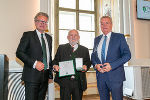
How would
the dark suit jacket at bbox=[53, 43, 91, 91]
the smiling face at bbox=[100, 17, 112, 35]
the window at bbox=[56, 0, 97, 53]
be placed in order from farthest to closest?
the window at bbox=[56, 0, 97, 53] → the dark suit jacket at bbox=[53, 43, 91, 91] → the smiling face at bbox=[100, 17, 112, 35]

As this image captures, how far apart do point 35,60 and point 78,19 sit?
409 centimetres

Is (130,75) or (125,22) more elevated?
(125,22)

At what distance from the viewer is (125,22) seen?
4.98m

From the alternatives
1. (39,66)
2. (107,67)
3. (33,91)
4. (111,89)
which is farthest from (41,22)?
(111,89)

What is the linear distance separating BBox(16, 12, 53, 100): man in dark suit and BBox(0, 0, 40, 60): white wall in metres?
2.04

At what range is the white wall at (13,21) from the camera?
3738 millimetres

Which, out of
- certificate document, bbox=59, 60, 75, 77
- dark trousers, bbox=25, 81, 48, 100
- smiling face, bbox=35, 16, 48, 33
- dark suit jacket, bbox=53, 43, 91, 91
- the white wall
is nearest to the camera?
dark trousers, bbox=25, 81, 48, 100

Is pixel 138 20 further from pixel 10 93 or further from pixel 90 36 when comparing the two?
pixel 10 93

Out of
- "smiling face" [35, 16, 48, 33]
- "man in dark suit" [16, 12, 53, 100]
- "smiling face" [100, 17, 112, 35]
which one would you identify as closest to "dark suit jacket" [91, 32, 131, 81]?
"smiling face" [100, 17, 112, 35]

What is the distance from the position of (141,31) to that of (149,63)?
3.19ft

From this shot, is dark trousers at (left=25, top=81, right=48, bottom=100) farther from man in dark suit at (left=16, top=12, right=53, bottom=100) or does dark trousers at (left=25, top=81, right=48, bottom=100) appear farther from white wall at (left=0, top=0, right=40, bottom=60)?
white wall at (left=0, top=0, right=40, bottom=60)

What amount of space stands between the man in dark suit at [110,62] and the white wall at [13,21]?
7.74 feet

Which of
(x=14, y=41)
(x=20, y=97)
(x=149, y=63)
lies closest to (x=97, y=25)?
(x=149, y=63)

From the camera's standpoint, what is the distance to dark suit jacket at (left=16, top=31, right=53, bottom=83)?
1.80 metres
